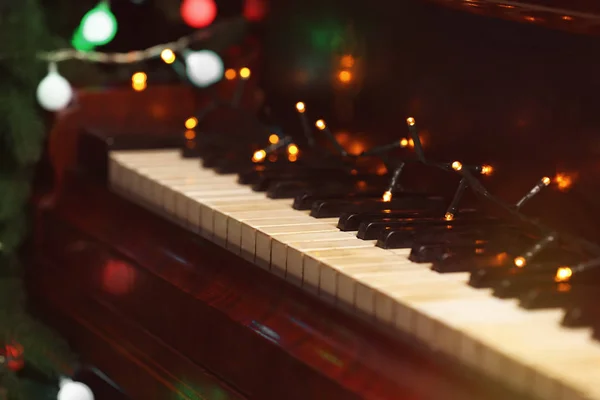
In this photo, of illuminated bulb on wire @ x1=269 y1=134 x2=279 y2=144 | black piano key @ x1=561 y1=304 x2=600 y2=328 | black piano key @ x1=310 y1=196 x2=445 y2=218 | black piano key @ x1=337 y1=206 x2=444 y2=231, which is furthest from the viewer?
illuminated bulb on wire @ x1=269 y1=134 x2=279 y2=144

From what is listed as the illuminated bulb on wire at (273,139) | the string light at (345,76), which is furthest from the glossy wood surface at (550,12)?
the illuminated bulb on wire at (273,139)

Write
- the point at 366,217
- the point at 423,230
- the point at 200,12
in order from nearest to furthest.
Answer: the point at 423,230 → the point at 366,217 → the point at 200,12

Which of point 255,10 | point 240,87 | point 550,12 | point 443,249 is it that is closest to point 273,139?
point 240,87

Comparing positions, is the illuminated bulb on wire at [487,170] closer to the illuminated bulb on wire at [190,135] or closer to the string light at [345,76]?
the string light at [345,76]

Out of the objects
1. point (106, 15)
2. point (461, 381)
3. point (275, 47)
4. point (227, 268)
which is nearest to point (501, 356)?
point (461, 381)

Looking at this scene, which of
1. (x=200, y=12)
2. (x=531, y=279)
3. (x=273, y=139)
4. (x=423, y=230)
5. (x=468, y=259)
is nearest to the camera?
(x=531, y=279)

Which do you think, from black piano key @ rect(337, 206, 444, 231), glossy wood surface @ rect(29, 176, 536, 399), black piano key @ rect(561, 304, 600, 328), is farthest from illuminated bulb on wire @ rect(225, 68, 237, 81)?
black piano key @ rect(561, 304, 600, 328)

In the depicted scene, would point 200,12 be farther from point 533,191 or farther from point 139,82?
point 533,191

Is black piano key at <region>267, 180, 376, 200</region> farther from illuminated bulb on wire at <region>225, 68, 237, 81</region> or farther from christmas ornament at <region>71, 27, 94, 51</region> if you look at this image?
christmas ornament at <region>71, 27, 94, 51</region>
